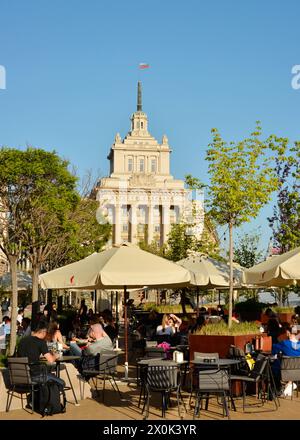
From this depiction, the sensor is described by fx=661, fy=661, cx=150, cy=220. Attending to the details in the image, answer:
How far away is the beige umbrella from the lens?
11930mm

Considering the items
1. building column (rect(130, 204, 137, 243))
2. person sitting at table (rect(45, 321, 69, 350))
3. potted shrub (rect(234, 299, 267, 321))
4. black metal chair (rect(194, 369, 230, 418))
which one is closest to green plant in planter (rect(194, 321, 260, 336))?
black metal chair (rect(194, 369, 230, 418))

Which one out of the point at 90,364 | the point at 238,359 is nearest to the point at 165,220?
the point at 90,364

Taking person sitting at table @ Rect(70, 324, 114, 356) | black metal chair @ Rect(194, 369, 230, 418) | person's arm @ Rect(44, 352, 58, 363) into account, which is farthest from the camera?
person sitting at table @ Rect(70, 324, 114, 356)

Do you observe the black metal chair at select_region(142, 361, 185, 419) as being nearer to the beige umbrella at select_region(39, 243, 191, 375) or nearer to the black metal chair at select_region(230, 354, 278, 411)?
the black metal chair at select_region(230, 354, 278, 411)

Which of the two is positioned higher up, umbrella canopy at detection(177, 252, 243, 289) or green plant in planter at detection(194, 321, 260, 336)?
umbrella canopy at detection(177, 252, 243, 289)

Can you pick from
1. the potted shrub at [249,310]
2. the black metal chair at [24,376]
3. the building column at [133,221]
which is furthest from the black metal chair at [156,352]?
the building column at [133,221]

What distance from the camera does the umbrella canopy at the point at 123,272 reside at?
39.1ft

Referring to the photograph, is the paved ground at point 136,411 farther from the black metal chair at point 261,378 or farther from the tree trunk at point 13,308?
the tree trunk at point 13,308

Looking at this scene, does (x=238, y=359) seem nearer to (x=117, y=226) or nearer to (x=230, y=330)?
(x=230, y=330)

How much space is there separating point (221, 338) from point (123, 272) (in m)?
2.14

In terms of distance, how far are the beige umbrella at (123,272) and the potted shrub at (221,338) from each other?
1.04 metres

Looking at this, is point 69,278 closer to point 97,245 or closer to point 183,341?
point 183,341

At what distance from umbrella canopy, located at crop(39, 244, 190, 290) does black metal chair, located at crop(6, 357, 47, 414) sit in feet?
7.29
